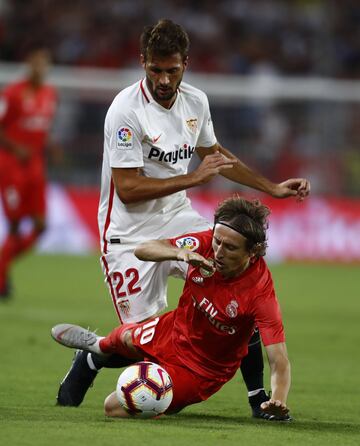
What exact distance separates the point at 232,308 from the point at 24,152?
23.0 feet

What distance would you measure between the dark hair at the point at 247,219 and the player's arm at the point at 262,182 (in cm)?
71

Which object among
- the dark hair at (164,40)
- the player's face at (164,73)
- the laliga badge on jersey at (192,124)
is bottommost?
the laliga badge on jersey at (192,124)

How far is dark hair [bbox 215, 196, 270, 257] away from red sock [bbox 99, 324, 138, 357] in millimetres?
944

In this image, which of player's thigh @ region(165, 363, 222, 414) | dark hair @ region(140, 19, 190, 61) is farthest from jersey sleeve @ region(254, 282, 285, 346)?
dark hair @ region(140, 19, 190, 61)

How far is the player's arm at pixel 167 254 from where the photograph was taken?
5.57m

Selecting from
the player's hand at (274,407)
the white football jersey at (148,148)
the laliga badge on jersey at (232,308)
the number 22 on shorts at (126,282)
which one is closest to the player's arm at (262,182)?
the white football jersey at (148,148)

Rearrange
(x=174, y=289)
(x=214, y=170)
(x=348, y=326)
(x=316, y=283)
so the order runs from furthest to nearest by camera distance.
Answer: (x=316, y=283), (x=174, y=289), (x=348, y=326), (x=214, y=170)

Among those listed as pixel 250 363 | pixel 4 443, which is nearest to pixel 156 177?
pixel 250 363

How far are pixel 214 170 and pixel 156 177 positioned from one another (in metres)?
0.64

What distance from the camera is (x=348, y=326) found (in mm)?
11617

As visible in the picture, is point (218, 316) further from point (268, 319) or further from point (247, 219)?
point (247, 219)

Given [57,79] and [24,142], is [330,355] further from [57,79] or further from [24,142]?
[57,79]

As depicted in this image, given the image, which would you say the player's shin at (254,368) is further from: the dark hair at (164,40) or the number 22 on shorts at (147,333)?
the dark hair at (164,40)

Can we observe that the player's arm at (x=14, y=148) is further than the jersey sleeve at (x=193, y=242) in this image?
Yes
